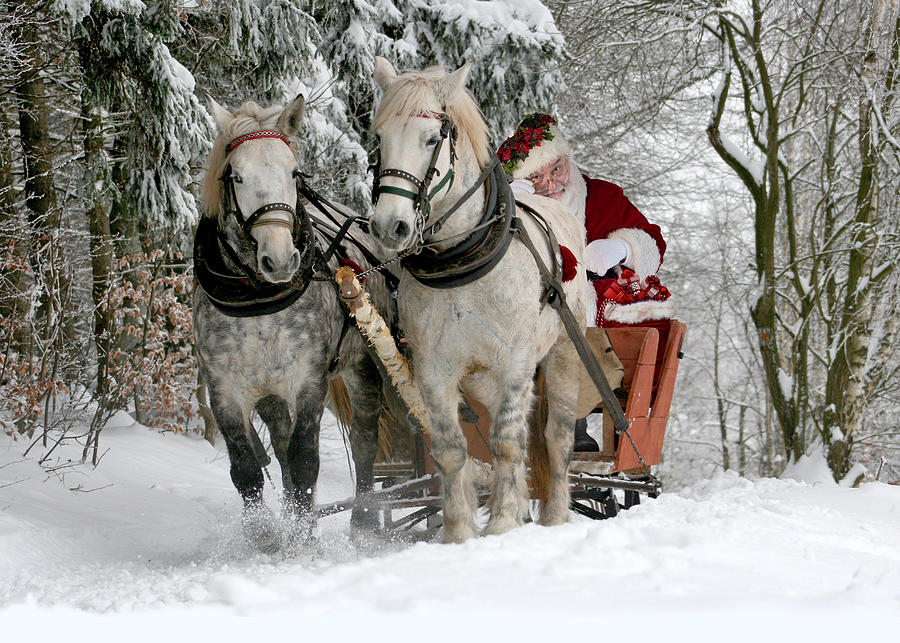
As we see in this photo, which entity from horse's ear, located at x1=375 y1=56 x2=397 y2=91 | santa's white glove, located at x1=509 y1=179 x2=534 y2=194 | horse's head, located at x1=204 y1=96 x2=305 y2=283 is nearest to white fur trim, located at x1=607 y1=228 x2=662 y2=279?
santa's white glove, located at x1=509 y1=179 x2=534 y2=194

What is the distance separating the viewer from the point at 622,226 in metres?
5.39

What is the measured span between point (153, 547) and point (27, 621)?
2449 mm

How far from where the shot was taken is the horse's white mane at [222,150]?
151 inches

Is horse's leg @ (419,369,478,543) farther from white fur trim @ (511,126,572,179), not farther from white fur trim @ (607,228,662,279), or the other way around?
white fur trim @ (511,126,572,179)

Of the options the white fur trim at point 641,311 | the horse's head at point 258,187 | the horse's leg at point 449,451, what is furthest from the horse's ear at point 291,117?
A: the white fur trim at point 641,311

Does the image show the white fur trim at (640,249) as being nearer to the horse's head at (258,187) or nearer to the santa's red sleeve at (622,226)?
the santa's red sleeve at (622,226)

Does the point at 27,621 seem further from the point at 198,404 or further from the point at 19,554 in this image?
the point at 198,404

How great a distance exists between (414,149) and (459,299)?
682 mm

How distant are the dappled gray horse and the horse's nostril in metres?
0.54

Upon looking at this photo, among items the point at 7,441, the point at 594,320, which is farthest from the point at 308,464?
the point at 7,441

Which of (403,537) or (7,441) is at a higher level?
(7,441)

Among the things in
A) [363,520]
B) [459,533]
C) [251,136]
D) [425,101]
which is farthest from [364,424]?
[425,101]

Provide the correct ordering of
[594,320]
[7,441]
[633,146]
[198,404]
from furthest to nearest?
[633,146] < [198,404] < [7,441] < [594,320]

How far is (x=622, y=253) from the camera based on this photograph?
5.22 meters
